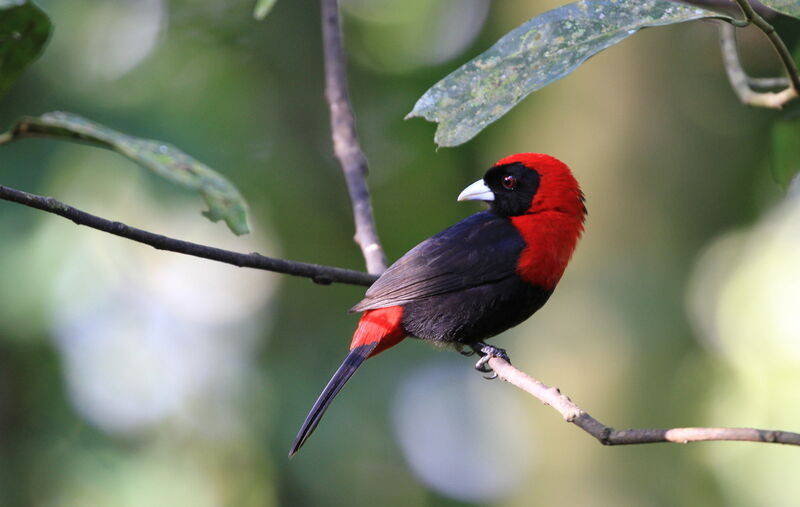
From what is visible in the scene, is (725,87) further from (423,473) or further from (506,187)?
(423,473)

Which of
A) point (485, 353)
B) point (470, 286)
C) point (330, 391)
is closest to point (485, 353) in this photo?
point (485, 353)

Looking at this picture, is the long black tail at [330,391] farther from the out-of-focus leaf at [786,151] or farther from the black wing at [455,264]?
the out-of-focus leaf at [786,151]

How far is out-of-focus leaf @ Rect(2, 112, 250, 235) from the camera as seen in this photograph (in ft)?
6.64

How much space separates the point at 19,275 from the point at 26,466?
2.08m

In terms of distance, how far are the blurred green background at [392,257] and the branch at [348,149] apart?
255 centimetres

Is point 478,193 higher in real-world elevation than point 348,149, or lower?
lower

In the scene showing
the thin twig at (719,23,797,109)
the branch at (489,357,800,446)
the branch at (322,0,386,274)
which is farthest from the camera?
the branch at (322,0,386,274)

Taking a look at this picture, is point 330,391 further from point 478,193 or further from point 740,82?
point 740,82

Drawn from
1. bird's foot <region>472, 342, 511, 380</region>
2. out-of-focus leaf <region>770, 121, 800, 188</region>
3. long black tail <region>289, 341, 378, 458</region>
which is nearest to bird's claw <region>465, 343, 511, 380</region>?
bird's foot <region>472, 342, 511, 380</region>

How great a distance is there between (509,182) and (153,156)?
1985 mm

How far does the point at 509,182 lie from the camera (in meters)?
3.74

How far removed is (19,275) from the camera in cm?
556

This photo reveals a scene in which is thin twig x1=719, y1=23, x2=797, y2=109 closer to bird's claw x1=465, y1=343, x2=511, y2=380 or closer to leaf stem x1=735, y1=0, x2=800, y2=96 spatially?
leaf stem x1=735, y1=0, x2=800, y2=96

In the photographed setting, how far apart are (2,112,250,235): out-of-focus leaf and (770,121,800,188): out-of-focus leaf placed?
164 centimetres
